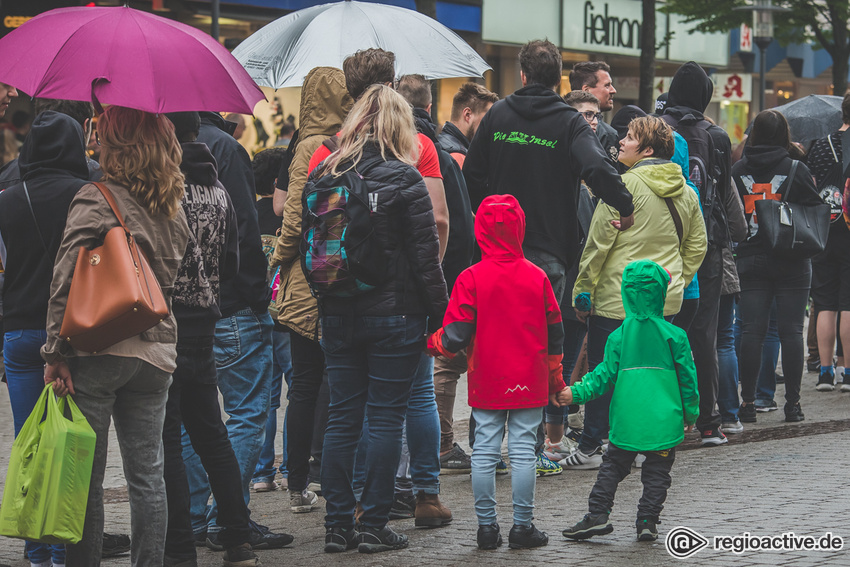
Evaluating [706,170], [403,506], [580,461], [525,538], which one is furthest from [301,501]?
[706,170]

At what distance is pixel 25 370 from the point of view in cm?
510

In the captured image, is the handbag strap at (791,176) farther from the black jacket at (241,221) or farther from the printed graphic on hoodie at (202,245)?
the printed graphic on hoodie at (202,245)

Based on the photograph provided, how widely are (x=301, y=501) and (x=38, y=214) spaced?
237 centimetres

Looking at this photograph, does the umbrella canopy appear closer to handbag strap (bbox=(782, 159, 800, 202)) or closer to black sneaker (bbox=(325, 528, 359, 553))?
handbag strap (bbox=(782, 159, 800, 202))

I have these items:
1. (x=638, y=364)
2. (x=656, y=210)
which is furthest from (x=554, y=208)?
(x=638, y=364)

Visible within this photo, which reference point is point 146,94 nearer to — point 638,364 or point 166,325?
point 166,325

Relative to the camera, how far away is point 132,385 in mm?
4484

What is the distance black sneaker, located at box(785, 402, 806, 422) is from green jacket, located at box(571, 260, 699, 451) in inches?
152

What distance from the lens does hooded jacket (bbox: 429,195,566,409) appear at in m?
5.63

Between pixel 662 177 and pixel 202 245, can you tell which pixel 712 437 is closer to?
pixel 662 177

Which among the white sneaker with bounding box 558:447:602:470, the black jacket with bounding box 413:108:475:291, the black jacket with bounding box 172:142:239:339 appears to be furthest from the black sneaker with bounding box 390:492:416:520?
the black jacket with bounding box 172:142:239:339

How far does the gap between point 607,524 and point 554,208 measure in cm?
205

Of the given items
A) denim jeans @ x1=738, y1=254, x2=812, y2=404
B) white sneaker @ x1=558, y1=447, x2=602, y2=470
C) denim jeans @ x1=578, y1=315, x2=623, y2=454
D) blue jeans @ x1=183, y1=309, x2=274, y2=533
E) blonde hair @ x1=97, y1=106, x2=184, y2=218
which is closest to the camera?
blonde hair @ x1=97, y1=106, x2=184, y2=218

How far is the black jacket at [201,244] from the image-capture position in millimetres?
5035
